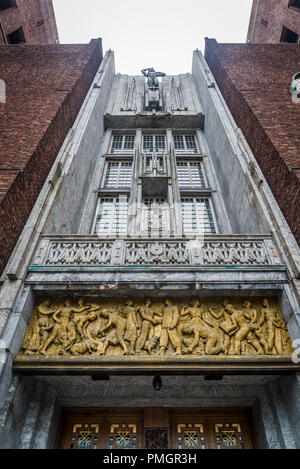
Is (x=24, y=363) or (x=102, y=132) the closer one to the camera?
(x=24, y=363)

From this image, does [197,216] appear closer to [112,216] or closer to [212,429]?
[112,216]

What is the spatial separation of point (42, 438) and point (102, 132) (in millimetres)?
12641

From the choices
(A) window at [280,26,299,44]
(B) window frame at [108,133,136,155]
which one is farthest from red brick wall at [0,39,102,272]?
(A) window at [280,26,299,44]

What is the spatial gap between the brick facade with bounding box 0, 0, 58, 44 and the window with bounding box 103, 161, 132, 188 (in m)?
11.1

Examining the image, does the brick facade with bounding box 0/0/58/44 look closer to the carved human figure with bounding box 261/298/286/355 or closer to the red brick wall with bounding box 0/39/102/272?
the red brick wall with bounding box 0/39/102/272

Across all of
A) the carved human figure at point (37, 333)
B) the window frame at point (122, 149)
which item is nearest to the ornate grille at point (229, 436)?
the carved human figure at point (37, 333)

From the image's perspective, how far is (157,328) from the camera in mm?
5602

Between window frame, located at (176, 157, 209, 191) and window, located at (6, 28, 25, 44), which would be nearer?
window frame, located at (176, 157, 209, 191)

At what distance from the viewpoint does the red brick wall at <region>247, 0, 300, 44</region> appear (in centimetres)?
1722

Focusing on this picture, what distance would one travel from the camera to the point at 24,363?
16.2 feet

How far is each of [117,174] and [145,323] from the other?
8.13 meters

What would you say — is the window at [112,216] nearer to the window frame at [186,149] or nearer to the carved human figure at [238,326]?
the window frame at [186,149]
